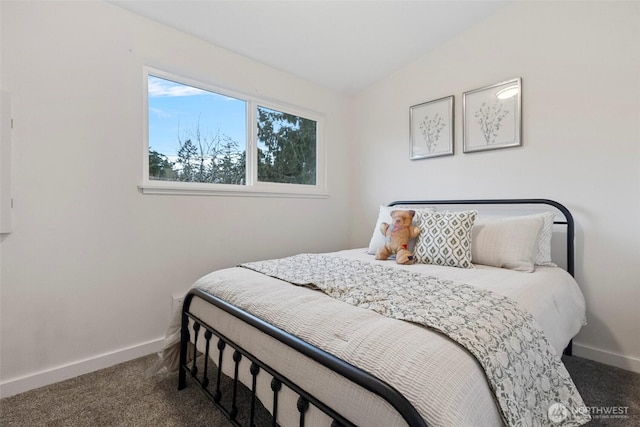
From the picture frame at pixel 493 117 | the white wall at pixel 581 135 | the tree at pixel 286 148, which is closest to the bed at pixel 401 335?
the white wall at pixel 581 135

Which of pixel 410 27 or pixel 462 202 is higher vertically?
pixel 410 27

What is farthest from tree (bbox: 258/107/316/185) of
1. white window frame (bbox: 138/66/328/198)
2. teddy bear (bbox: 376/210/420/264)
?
teddy bear (bbox: 376/210/420/264)

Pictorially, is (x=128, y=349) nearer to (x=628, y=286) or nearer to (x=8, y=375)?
(x=8, y=375)

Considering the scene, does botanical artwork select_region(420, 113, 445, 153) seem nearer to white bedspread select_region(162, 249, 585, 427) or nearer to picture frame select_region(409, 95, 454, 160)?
picture frame select_region(409, 95, 454, 160)

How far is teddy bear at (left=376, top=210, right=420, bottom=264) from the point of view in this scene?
2.01m

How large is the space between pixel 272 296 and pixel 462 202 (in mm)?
1869

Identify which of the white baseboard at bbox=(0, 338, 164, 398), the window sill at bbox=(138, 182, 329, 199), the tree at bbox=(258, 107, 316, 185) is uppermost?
the tree at bbox=(258, 107, 316, 185)

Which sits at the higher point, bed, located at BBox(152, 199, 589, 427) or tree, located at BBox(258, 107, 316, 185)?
tree, located at BBox(258, 107, 316, 185)

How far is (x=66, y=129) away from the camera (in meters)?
1.77

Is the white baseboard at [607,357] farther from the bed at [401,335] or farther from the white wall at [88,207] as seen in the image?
the white wall at [88,207]

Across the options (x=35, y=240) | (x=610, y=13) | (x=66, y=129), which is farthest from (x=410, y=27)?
(x=35, y=240)

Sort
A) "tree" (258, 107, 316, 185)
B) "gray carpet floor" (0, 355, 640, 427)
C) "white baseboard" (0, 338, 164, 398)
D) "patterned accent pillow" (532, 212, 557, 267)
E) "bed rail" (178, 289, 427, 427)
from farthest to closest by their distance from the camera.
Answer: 1. "tree" (258, 107, 316, 185)
2. "patterned accent pillow" (532, 212, 557, 267)
3. "white baseboard" (0, 338, 164, 398)
4. "gray carpet floor" (0, 355, 640, 427)
5. "bed rail" (178, 289, 427, 427)

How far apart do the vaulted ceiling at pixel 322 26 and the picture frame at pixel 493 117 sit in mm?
584

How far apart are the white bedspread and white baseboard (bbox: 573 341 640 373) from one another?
26.9 inches
